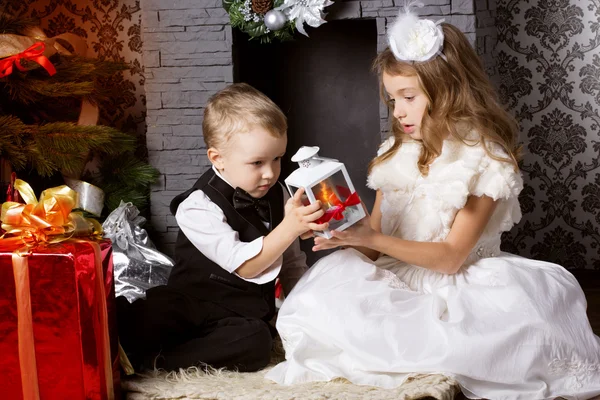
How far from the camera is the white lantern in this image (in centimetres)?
164

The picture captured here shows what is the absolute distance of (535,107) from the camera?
3.08 m

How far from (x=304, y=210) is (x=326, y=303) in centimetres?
23

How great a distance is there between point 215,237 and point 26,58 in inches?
38.8

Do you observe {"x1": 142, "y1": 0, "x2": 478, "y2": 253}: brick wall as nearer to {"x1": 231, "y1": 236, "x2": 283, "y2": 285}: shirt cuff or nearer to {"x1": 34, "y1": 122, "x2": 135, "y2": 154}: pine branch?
{"x1": 34, "y1": 122, "x2": 135, "y2": 154}: pine branch

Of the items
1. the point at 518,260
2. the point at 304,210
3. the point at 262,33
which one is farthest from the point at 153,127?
the point at 518,260

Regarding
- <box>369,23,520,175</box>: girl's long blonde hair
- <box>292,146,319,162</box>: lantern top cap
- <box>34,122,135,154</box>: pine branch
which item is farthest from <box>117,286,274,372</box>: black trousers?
<box>34,122,135,154</box>: pine branch

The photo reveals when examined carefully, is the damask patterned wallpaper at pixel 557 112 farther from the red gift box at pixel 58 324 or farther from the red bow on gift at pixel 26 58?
the red gift box at pixel 58 324

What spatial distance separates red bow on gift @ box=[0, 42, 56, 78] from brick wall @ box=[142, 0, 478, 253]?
425 millimetres

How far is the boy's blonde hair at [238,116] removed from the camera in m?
1.86

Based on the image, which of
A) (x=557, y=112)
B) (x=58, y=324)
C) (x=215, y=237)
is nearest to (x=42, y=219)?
(x=58, y=324)

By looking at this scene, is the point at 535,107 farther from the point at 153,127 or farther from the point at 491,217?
the point at 153,127

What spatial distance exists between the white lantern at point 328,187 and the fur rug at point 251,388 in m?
0.34

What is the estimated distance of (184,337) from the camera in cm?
190

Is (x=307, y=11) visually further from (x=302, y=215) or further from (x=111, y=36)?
(x=302, y=215)
